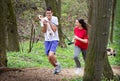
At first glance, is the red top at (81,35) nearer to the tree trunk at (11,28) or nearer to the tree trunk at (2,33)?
the tree trunk at (2,33)

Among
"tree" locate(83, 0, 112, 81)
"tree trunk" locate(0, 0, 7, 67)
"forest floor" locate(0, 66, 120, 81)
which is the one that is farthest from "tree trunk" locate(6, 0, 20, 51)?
"tree" locate(83, 0, 112, 81)

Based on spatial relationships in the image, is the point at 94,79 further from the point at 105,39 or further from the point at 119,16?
the point at 119,16

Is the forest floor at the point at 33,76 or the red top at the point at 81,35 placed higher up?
the red top at the point at 81,35

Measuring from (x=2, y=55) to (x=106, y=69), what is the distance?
3080mm

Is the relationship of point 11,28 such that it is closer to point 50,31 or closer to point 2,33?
point 2,33

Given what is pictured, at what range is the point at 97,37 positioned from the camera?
6.34 m

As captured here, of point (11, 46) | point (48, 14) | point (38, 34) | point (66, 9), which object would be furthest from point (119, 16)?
point (66, 9)

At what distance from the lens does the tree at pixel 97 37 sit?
6.19m

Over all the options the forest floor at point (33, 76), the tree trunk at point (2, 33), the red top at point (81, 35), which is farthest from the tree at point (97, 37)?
the tree trunk at point (2, 33)

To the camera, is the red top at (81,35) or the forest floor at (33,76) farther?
the red top at (81,35)

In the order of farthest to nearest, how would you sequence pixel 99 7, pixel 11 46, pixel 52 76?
pixel 11 46, pixel 52 76, pixel 99 7

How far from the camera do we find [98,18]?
245 inches

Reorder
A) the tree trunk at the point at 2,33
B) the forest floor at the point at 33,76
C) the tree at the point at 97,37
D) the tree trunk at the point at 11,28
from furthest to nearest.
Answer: the tree trunk at the point at 11,28 < the tree trunk at the point at 2,33 < the forest floor at the point at 33,76 < the tree at the point at 97,37

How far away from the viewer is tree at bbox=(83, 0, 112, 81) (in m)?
6.19
